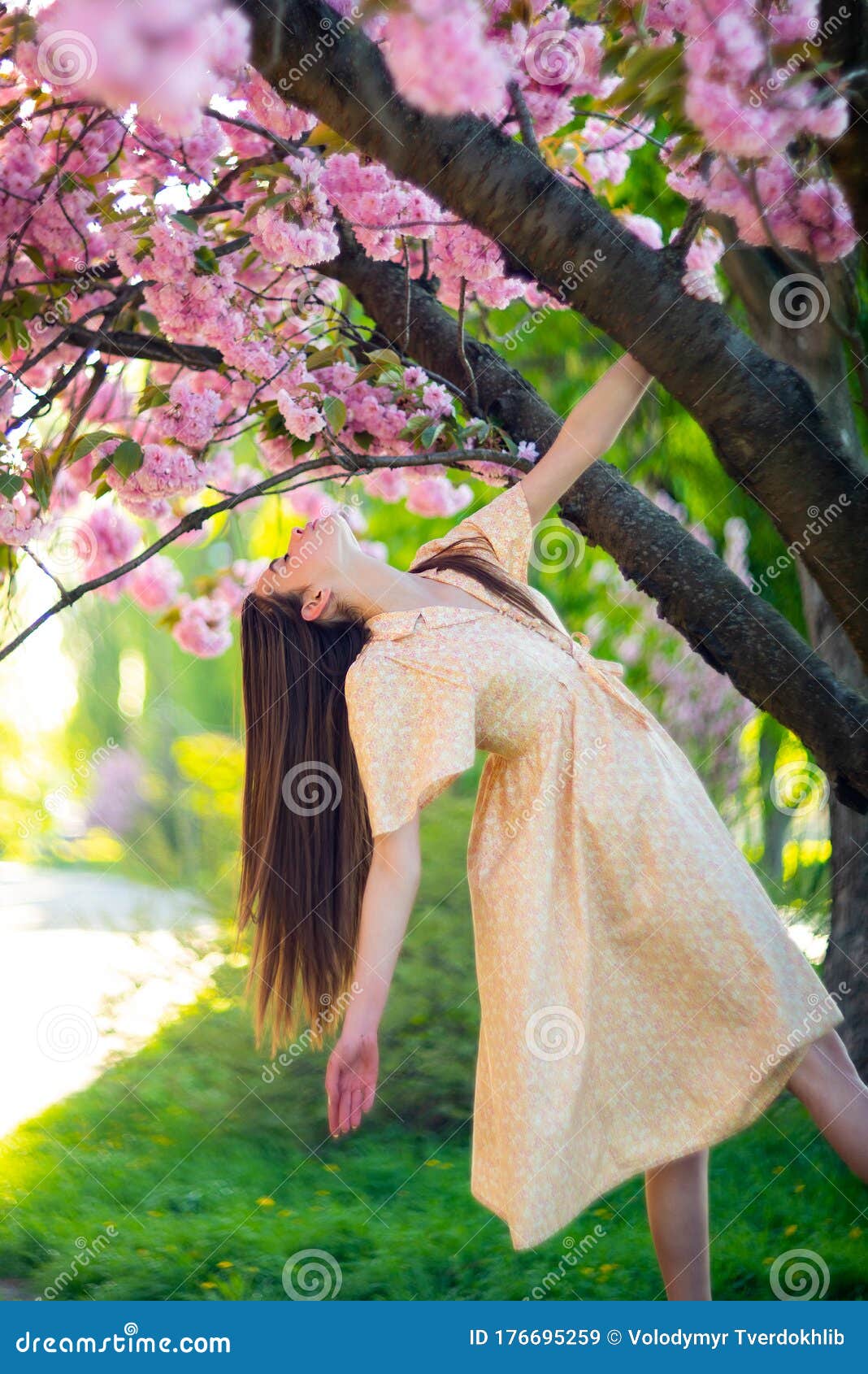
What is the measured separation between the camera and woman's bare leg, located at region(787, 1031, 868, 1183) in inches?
54.4

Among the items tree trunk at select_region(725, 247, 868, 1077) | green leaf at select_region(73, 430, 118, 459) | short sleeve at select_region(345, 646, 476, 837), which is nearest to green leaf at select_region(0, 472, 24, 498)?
green leaf at select_region(73, 430, 118, 459)

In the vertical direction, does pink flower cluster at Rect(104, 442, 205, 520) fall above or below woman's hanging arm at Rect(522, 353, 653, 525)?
below

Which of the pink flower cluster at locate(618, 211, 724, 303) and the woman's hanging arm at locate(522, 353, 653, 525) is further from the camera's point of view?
the pink flower cluster at locate(618, 211, 724, 303)

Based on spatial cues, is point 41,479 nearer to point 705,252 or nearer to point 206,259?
point 206,259

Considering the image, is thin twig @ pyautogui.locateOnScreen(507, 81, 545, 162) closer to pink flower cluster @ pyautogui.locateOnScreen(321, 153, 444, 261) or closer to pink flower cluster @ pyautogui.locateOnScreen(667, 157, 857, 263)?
pink flower cluster @ pyautogui.locateOnScreen(667, 157, 857, 263)

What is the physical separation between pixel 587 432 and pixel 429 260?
0.65m

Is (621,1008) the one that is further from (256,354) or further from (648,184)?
(648,184)

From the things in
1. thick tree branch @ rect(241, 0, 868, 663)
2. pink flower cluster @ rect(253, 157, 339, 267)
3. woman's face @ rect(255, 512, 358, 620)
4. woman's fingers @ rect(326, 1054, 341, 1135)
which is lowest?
woman's fingers @ rect(326, 1054, 341, 1135)

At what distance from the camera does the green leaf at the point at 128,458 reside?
1.82 metres

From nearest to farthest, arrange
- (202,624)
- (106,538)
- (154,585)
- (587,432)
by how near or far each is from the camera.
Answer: (587,432)
(106,538)
(202,624)
(154,585)

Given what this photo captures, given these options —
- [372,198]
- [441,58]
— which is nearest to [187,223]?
[372,198]

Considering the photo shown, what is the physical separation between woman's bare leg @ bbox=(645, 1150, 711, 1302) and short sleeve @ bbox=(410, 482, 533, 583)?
778mm

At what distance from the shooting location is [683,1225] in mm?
1543

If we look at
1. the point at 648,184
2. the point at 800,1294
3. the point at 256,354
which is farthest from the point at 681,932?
the point at 648,184
